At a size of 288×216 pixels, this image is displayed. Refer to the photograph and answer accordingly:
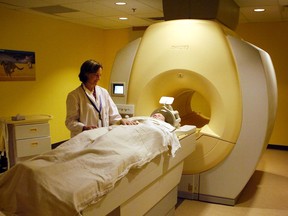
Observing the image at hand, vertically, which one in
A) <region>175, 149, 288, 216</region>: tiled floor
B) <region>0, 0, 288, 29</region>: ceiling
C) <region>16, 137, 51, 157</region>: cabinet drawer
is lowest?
<region>175, 149, 288, 216</region>: tiled floor

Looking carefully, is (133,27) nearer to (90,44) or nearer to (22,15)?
(90,44)

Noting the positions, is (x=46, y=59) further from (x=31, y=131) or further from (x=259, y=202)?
(x=259, y=202)

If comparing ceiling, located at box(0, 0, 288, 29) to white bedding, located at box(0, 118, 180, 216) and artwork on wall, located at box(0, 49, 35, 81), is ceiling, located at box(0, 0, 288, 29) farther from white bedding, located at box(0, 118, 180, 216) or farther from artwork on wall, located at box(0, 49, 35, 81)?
white bedding, located at box(0, 118, 180, 216)

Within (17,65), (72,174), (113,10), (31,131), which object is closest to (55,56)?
(17,65)

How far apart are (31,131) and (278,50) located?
3780 mm

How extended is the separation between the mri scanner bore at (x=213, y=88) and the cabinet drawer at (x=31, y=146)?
50.0 inches

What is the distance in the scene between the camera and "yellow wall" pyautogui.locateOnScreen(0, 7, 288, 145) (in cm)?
411

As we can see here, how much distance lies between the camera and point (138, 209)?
1.77 metres

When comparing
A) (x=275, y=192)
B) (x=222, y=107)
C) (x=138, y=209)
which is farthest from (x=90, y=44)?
(x=138, y=209)

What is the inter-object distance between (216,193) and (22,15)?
3399mm

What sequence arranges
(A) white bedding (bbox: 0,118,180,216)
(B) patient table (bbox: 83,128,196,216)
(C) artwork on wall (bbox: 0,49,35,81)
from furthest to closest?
(C) artwork on wall (bbox: 0,49,35,81) < (B) patient table (bbox: 83,128,196,216) < (A) white bedding (bbox: 0,118,180,216)

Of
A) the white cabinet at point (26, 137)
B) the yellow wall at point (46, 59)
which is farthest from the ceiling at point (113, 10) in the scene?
the white cabinet at point (26, 137)

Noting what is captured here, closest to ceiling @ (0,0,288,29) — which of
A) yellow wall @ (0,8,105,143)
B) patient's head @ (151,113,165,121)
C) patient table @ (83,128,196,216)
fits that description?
yellow wall @ (0,8,105,143)

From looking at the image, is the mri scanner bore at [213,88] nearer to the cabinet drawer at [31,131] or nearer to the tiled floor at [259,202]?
the tiled floor at [259,202]
